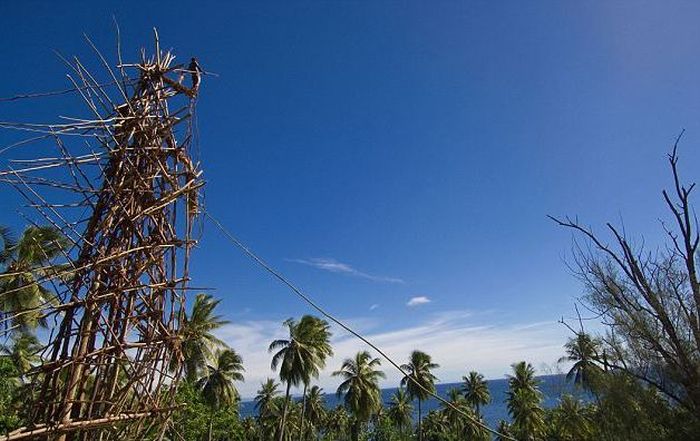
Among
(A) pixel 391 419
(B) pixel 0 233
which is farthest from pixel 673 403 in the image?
(A) pixel 391 419

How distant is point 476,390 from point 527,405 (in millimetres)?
10260

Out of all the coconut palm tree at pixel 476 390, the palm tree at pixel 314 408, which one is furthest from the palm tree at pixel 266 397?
the coconut palm tree at pixel 476 390

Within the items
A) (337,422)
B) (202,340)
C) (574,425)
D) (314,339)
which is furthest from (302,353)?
(337,422)

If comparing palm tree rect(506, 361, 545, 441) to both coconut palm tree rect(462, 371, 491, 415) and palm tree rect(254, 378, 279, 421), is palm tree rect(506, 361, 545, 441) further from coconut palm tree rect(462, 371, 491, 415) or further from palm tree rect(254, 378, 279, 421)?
palm tree rect(254, 378, 279, 421)

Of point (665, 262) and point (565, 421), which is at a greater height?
point (665, 262)

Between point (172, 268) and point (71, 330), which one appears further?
point (172, 268)

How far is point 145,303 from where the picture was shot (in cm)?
224

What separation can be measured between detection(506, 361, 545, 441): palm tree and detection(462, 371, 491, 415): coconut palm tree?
3866mm

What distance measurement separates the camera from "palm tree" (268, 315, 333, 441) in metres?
29.6

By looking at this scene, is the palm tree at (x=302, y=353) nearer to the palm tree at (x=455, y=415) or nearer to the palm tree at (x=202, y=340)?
the palm tree at (x=202, y=340)

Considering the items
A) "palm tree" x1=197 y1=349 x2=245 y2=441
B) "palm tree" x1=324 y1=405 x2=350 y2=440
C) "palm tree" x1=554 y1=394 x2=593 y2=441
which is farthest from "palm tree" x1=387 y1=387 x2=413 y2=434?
"palm tree" x1=197 y1=349 x2=245 y2=441

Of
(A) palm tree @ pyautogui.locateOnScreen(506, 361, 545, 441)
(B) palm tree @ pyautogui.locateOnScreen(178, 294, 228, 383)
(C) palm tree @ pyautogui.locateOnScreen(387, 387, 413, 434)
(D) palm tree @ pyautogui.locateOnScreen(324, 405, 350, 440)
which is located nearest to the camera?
(B) palm tree @ pyautogui.locateOnScreen(178, 294, 228, 383)

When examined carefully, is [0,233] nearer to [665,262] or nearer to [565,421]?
[665,262]

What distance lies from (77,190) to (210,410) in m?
30.2
